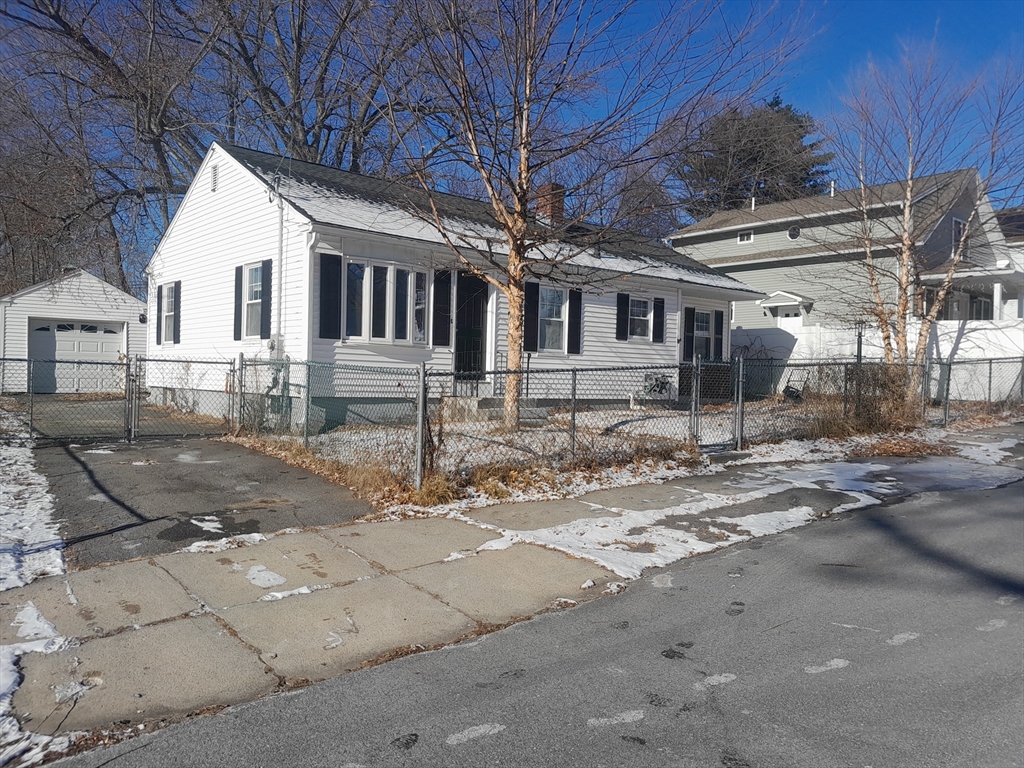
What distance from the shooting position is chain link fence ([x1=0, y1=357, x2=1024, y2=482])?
8922 millimetres

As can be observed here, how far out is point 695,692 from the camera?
12.4 feet

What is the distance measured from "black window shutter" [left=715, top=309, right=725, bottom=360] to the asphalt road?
15476 millimetres

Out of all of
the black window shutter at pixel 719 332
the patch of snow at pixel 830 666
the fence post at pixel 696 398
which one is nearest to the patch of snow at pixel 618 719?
the patch of snow at pixel 830 666

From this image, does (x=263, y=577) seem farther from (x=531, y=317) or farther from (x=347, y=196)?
(x=531, y=317)

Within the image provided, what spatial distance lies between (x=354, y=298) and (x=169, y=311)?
288 inches

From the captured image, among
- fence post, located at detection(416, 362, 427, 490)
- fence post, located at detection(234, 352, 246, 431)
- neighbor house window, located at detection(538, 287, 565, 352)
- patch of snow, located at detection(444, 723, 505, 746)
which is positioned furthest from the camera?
neighbor house window, located at detection(538, 287, 565, 352)

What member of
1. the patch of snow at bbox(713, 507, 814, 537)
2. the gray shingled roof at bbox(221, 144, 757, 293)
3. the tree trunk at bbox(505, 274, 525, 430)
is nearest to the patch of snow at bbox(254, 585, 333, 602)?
the patch of snow at bbox(713, 507, 814, 537)

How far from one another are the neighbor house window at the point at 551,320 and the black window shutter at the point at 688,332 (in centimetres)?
474

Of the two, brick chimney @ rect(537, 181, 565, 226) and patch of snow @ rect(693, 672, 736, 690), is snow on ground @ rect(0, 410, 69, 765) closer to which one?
patch of snow @ rect(693, 672, 736, 690)

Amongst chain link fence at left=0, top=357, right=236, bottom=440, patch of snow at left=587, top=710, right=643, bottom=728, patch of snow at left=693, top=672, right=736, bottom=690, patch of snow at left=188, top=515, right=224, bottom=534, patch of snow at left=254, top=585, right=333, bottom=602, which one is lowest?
patch of snow at left=587, top=710, right=643, bottom=728

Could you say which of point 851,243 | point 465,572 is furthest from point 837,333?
point 465,572

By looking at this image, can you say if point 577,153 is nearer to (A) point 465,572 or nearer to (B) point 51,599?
(A) point 465,572

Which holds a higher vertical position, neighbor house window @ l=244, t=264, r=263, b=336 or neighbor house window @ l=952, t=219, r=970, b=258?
neighbor house window @ l=952, t=219, r=970, b=258

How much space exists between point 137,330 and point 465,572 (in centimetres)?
1976
